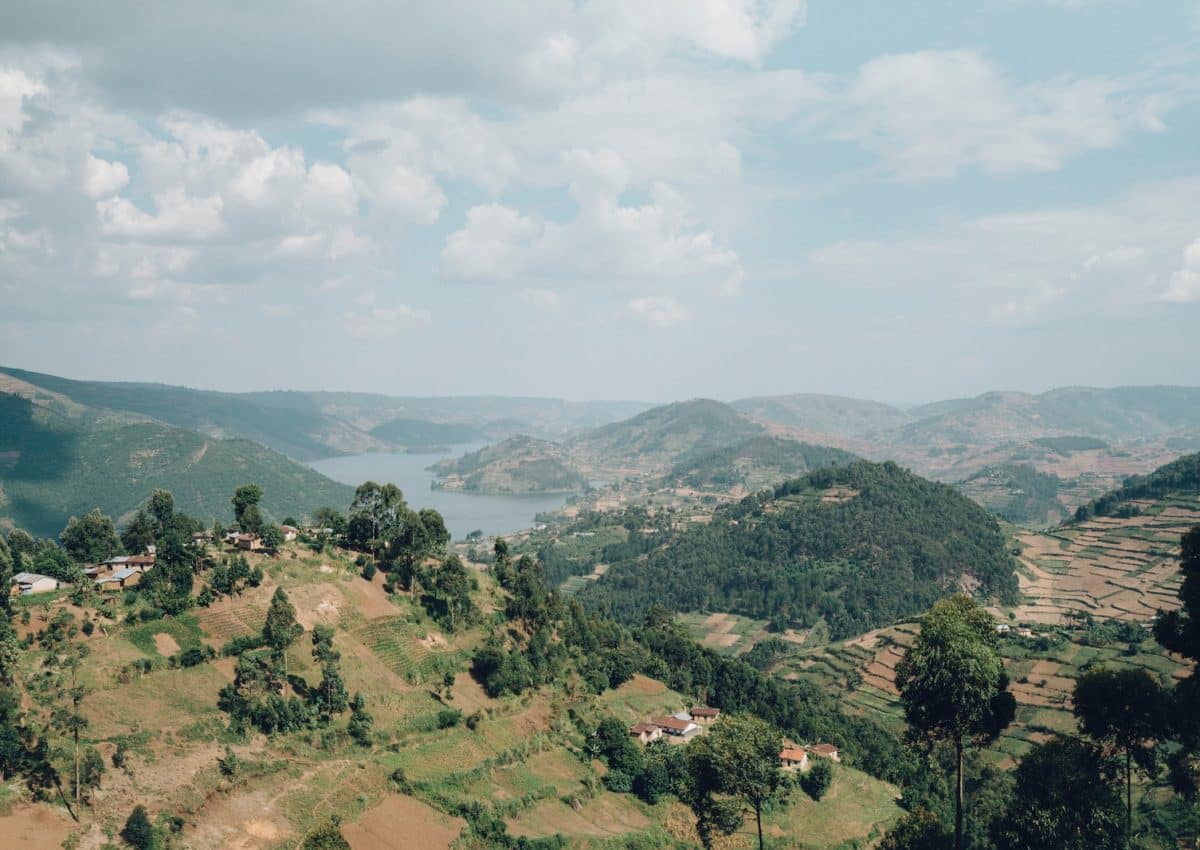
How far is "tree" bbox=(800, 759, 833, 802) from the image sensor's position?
66.1 meters

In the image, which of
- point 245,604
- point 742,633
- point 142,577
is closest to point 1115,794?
point 245,604

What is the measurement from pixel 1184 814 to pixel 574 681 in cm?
4960

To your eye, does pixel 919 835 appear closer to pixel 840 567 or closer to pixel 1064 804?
pixel 1064 804

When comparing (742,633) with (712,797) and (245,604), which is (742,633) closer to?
(712,797)

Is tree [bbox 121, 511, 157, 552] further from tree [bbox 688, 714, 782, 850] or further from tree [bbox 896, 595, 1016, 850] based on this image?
tree [bbox 896, 595, 1016, 850]

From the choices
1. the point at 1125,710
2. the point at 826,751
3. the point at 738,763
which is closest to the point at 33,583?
the point at 738,763

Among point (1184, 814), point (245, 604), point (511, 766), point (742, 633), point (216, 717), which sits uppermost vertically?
point (245, 604)

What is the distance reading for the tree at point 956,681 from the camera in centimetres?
3481

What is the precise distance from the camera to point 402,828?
4484 cm

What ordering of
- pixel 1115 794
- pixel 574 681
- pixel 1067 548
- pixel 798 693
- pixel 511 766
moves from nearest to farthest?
pixel 1115 794 → pixel 511 766 → pixel 574 681 → pixel 798 693 → pixel 1067 548

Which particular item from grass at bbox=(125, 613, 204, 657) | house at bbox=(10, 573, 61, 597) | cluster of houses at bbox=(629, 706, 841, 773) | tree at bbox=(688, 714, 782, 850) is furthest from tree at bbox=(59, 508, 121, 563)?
tree at bbox=(688, 714, 782, 850)

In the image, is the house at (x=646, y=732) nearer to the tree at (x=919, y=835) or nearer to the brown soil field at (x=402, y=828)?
the brown soil field at (x=402, y=828)

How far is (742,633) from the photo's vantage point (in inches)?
5969

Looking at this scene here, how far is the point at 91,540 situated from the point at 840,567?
144074mm
